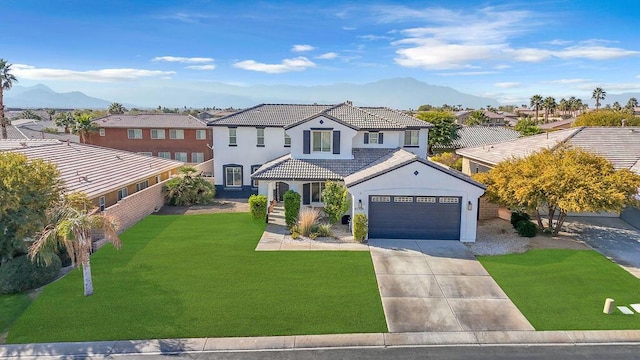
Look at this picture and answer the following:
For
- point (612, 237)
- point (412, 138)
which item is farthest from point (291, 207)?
point (612, 237)

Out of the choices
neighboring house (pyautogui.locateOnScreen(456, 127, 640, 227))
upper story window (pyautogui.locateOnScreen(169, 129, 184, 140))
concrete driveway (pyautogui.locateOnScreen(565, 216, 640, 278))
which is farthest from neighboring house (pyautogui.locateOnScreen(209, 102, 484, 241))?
upper story window (pyautogui.locateOnScreen(169, 129, 184, 140))

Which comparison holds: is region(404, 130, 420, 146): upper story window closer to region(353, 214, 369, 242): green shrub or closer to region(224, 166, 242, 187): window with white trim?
region(353, 214, 369, 242): green shrub

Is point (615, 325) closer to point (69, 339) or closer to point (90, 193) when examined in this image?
point (69, 339)

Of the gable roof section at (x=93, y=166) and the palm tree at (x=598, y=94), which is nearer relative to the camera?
the gable roof section at (x=93, y=166)

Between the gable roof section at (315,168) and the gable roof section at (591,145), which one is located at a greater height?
the gable roof section at (591,145)

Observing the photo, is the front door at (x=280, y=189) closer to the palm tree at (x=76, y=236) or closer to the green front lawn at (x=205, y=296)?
the green front lawn at (x=205, y=296)

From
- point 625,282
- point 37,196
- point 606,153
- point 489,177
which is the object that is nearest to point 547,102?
point 606,153

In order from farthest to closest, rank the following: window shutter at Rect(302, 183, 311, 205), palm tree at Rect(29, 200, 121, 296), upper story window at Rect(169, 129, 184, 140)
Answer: upper story window at Rect(169, 129, 184, 140), window shutter at Rect(302, 183, 311, 205), palm tree at Rect(29, 200, 121, 296)

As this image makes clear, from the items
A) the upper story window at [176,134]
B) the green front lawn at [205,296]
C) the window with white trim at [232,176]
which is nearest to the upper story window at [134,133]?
the upper story window at [176,134]
